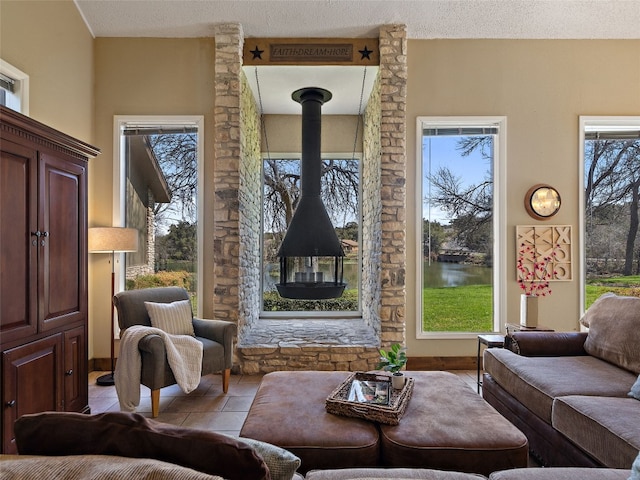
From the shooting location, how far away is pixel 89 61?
13.3 ft

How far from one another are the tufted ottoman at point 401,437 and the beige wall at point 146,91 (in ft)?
8.37

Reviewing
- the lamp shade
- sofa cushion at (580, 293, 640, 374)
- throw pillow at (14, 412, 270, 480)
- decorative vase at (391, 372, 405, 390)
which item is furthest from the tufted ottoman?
the lamp shade

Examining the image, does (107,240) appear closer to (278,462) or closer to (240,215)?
(240,215)

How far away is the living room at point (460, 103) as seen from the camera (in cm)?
412

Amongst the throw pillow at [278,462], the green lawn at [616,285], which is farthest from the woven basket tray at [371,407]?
the green lawn at [616,285]

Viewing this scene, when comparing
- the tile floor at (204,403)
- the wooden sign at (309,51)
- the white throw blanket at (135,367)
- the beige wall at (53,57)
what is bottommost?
the tile floor at (204,403)

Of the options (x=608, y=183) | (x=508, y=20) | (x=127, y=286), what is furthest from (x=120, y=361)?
(x=608, y=183)

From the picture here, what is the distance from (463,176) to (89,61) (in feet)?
14.1

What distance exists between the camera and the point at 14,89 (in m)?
3.20

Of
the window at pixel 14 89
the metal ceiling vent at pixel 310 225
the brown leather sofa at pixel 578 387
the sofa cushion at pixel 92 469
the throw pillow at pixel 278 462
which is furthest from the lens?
the metal ceiling vent at pixel 310 225

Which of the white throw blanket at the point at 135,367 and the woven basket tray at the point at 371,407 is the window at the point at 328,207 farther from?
the woven basket tray at the point at 371,407

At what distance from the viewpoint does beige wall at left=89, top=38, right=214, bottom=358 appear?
4.12 meters

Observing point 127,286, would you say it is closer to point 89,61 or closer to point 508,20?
A: point 89,61

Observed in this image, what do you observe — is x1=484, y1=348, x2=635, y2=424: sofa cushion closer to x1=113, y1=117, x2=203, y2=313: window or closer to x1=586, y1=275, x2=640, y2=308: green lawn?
x1=586, y1=275, x2=640, y2=308: green lawn
